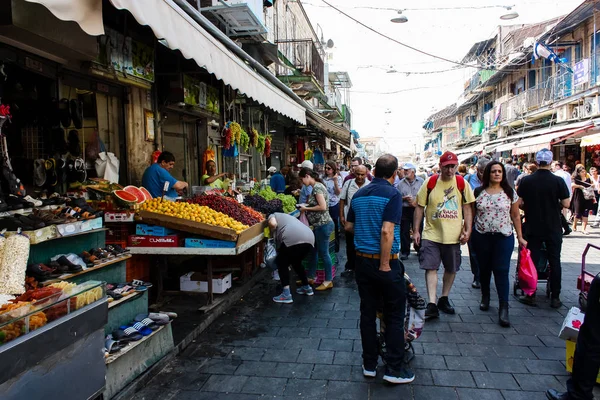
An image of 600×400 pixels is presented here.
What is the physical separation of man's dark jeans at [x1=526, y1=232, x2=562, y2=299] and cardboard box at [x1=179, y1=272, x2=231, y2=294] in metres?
4.15

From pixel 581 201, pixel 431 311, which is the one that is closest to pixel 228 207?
pixel 431 311

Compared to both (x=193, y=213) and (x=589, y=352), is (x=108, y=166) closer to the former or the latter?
(x=193, y=213)

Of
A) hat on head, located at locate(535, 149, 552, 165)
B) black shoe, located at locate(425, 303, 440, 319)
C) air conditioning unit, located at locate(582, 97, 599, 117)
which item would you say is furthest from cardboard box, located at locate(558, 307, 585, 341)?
air conditioning unit, located at locate(582, 97, 599, 117)

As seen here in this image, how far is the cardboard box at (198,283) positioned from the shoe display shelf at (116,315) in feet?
5.29

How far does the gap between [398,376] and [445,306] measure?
6.73 ft

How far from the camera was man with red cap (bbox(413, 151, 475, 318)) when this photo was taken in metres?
4.98

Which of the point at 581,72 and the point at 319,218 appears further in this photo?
the point at 581,72

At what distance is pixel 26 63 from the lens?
462 centimetres

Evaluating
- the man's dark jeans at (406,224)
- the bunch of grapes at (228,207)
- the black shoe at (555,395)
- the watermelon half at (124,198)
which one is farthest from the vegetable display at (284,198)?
the black shoe at (555,395)

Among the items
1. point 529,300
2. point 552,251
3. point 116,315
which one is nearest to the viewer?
point 116,315

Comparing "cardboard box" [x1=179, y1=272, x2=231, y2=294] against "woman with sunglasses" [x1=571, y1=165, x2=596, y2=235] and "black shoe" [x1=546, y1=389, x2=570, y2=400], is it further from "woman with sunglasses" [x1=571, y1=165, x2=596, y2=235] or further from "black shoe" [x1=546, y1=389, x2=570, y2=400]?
"woman with sunglasses" [x1=571, y1=165, x2=596, y2=235]

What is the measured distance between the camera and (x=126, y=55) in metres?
5.88

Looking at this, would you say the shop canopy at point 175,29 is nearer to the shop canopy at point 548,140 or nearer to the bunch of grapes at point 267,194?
the bunch of grapes at point 267,194

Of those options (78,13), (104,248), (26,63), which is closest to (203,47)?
(78,13)
